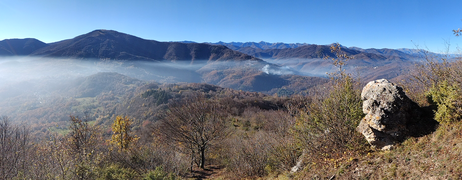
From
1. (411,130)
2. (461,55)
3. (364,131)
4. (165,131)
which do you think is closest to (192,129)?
(165,131)

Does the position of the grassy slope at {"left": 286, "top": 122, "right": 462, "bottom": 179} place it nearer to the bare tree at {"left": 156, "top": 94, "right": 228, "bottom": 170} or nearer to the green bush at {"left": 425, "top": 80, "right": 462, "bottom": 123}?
the green bush at {"left": 425, "top": 80, "right": 462, "bottom": 123}

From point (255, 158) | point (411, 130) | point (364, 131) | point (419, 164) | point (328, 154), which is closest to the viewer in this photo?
point (419, 164)

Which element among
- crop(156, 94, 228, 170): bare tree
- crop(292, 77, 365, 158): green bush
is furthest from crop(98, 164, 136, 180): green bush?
crop(292, 77, 365, 158): green bush

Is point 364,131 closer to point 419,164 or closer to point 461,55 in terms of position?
point 419,164

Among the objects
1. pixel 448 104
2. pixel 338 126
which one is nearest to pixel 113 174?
pixel 338 126

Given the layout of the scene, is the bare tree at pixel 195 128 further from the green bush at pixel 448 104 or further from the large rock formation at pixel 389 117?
the green bush at pixel 448 104

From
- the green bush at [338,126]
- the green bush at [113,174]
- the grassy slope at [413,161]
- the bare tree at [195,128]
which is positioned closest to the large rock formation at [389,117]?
the grassy slope at [413,161]
